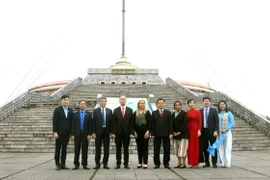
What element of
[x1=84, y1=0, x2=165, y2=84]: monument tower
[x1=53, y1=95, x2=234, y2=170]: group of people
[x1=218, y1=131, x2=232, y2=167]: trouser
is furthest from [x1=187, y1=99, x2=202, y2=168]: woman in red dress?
[x1=84, y1=0, x2=165, y2=84]: monument tower

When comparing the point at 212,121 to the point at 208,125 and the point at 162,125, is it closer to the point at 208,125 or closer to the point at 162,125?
the point at 208,125

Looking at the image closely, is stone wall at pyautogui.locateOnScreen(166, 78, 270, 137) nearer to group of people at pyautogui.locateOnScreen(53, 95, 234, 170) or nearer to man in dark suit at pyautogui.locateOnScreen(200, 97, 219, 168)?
man in dark suit at pyautogui.locateOnScreen(200, 97, 219, 168)

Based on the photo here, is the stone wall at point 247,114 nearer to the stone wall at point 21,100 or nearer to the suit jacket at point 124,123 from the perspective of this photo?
the suit jacket at point 124,123

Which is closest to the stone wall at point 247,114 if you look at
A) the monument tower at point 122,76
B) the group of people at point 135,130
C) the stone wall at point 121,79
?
the group of people at point 135,130

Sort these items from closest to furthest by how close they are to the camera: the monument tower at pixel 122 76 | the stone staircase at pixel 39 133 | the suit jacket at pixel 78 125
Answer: the suit jacket at pixel 78 125 < the stone staircase at pixel 39 133 < the monument tower at pixel 122 76

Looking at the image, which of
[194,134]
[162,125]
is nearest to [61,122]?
[162,125]

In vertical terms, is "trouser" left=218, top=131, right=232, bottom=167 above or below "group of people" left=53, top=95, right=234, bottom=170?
below

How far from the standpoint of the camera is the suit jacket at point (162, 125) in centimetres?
729

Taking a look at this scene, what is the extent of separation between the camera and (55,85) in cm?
4091

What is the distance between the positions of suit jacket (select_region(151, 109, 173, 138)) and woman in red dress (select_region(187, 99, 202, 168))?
51cm

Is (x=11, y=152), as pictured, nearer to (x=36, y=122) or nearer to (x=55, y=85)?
(x=36, y=122)

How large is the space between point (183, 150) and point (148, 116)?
1164mm

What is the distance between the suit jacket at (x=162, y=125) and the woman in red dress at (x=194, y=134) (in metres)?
0.51

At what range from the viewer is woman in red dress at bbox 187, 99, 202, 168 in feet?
23.6
